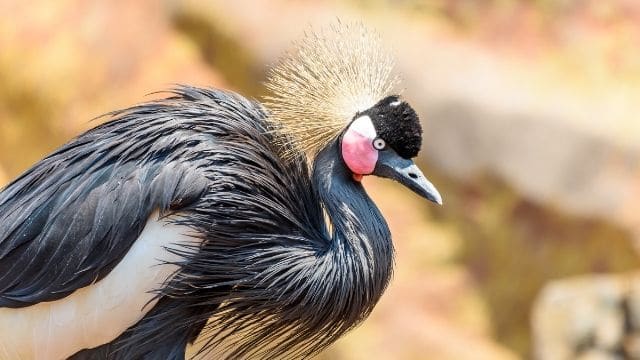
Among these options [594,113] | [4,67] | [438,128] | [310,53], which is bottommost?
[310,53]

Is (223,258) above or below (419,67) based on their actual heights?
below

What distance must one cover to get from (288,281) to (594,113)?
2119 millimetres

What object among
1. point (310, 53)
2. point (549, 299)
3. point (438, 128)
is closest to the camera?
point (310, 53)

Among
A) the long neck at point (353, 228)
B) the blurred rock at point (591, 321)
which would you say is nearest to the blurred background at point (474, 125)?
the blurred rock at point (591, 321)

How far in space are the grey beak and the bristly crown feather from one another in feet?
0.28

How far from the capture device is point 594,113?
351 centimetres

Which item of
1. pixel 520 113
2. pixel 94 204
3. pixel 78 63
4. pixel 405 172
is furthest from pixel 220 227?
pixel 78 63

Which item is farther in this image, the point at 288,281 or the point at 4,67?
the point at 4,67

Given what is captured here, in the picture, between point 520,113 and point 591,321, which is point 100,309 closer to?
point 591,321

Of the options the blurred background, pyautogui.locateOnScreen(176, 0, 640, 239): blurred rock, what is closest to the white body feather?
the blurred background

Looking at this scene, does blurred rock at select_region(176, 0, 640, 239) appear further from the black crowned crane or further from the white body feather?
the white body feather

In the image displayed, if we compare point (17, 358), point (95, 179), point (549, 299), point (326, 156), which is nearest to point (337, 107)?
point (326, 156)

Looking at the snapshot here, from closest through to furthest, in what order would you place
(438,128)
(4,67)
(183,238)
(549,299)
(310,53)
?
(183,238), (310,53), (549,299), (438,128), (4,67)

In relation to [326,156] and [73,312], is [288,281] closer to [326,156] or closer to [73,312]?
[326,156]
